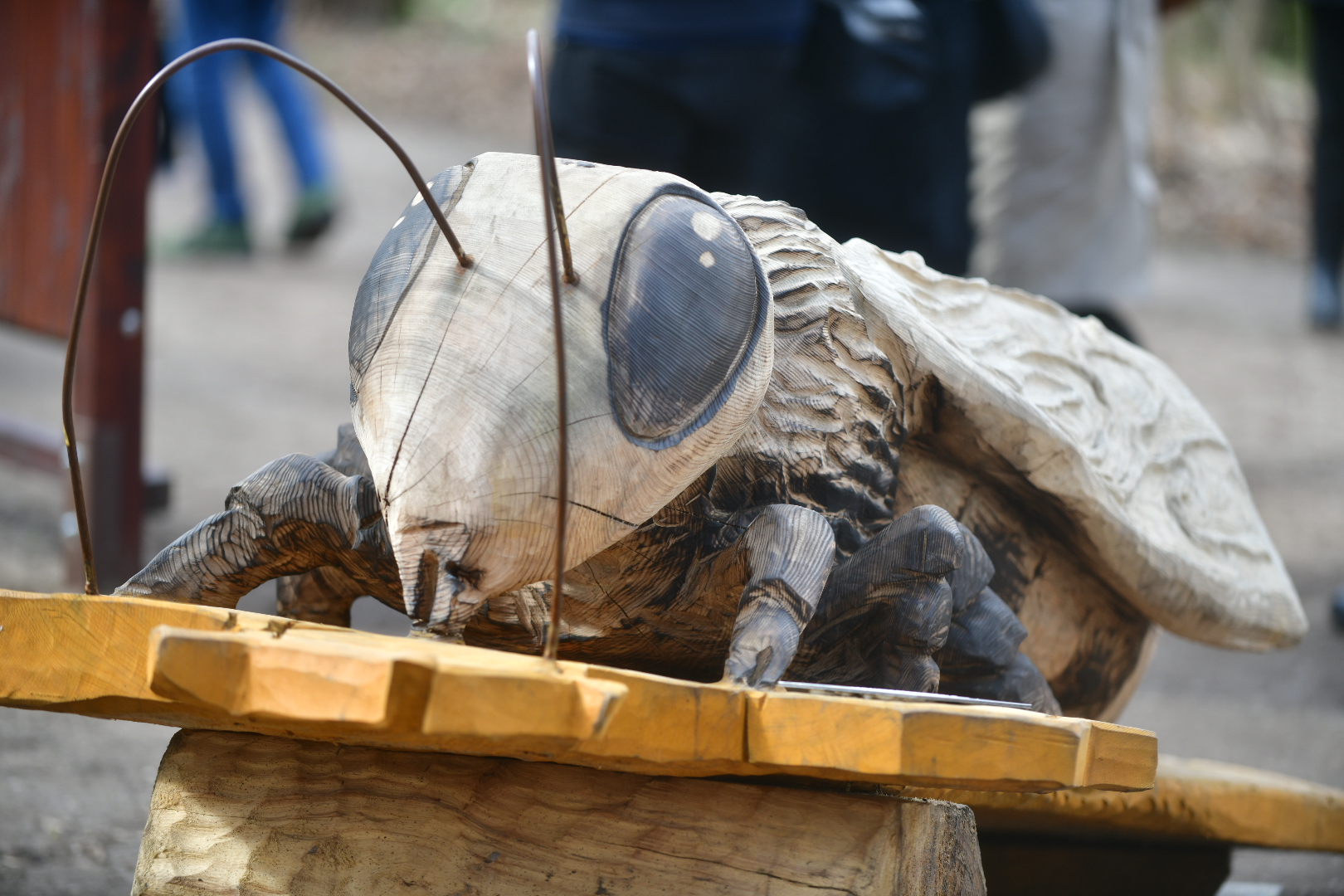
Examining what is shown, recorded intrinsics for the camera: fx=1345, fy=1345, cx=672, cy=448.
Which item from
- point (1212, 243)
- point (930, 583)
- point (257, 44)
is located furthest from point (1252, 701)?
point (1212, 243)

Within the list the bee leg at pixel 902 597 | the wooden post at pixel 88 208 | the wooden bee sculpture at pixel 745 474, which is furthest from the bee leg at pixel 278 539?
the wooden post at pixel 88 208

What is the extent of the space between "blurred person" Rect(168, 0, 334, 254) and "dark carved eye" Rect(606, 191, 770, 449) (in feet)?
16.6

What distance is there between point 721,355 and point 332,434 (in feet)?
12.6

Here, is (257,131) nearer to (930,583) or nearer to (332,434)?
(332,434)

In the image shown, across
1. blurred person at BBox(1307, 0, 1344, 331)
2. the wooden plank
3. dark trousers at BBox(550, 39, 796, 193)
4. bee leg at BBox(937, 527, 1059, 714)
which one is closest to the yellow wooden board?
bee leg at BBox(937, 527, 1059, 714)

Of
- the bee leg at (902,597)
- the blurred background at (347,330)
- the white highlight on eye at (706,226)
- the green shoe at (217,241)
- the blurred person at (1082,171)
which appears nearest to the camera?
the white highlight on eye at (706,226)

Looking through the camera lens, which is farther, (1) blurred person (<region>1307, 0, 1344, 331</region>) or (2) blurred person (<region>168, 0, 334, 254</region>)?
(2) blurred person (<region>168, 0, 334, 254</region>)

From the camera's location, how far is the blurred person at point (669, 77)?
291 cm

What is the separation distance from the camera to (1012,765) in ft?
3.82

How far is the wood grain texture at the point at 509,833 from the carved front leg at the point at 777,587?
0.60 feet

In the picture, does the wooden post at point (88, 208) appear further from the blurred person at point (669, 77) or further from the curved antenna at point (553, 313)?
the curved antenna at point (553, 313)

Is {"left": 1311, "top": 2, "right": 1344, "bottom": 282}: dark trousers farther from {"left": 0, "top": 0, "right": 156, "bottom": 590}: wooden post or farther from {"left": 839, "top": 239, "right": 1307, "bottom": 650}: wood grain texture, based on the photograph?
{"left": 0, "top": 0, "right": 156, "bottom": 590}: wooden post

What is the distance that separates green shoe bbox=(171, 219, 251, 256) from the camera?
702 centimetres

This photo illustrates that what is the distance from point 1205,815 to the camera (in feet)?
6.21
